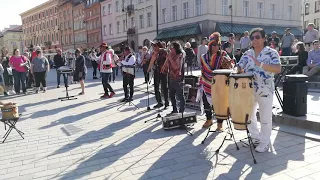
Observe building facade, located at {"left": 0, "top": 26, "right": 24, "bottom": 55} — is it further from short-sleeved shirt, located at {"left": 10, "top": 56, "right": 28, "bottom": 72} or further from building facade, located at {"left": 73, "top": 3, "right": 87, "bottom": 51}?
short-sleeved shirt, located at {"left": 10, "top": 56, "right": 28, "bottom": 72}

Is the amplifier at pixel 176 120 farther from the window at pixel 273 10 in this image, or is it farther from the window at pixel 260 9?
the window at pixel 273 10

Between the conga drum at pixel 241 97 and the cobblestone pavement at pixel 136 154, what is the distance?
0.63 metres

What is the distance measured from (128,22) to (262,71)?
138 feet

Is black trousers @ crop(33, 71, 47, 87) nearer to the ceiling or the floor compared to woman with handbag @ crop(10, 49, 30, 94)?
nearer to the floor

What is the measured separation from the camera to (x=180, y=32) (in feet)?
108

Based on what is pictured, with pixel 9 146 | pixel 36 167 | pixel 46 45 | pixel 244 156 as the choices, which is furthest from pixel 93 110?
pixel 46 45

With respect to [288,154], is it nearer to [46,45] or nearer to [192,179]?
[192,179]

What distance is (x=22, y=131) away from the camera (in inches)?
260

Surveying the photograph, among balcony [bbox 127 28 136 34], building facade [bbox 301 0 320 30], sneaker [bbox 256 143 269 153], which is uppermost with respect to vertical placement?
building facade [bbox 301 0 320 30]

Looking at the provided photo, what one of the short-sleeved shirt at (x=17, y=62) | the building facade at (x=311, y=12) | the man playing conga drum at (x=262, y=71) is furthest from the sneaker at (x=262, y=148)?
the building facade at (x=311, y=12)

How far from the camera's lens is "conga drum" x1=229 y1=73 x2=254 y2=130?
417cm

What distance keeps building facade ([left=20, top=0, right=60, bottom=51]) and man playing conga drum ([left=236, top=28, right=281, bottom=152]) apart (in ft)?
228

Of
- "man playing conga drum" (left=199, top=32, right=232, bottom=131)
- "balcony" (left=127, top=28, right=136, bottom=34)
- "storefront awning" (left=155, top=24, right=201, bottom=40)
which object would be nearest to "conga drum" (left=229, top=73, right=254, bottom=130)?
"man playing conga drum" (left=199, top=32, right=232, bottom=131)

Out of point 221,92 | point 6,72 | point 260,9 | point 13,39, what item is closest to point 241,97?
point 221,92
